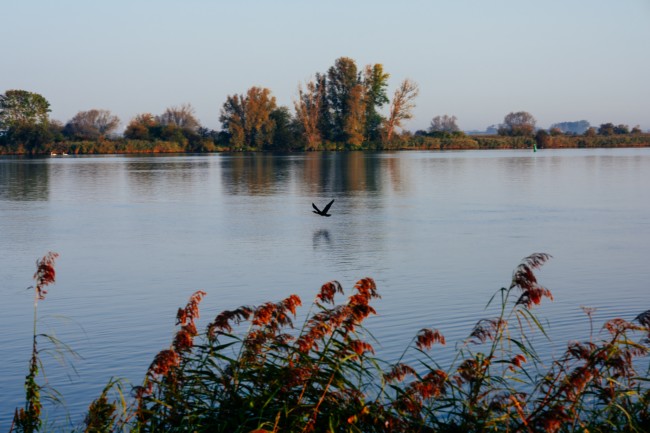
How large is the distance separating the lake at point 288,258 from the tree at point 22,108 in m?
75.0

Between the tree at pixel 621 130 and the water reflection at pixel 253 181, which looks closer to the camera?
the water reflection at pixel 253 181

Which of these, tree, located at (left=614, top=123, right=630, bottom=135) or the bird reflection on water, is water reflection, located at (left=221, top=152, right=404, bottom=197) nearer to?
the bird reflection on water

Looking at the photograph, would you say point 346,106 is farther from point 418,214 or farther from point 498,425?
point 498,425

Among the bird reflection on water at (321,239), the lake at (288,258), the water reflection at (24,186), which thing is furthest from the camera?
Answer: the water reflection at (24,186)

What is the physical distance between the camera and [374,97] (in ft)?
340

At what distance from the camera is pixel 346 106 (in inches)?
3893

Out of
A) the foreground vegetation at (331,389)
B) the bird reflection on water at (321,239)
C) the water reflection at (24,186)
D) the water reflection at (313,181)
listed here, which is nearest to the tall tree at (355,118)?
the water reflection at (313,181)

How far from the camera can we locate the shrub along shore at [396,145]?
316 feet

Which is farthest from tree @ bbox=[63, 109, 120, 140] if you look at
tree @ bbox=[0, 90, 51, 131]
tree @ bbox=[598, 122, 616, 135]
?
tree @ bbox=[598, 122, 616, 135]

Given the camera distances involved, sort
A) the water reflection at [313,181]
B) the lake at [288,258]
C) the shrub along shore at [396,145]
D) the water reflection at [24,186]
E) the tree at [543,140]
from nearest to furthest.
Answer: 1. the lake at [288,258]
2. the water reflection at [24,186]
3. the water reflection at [313,181]
4. the shrub along shore at [396,145]
5. the tree at [543,140]

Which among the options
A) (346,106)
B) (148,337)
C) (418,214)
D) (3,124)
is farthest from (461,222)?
(3,124)

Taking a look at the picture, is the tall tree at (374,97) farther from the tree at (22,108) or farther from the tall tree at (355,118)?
the tree at (22,108)

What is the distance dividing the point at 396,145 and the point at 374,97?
21.3 feet

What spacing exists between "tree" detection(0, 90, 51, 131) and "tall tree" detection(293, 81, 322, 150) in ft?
101
